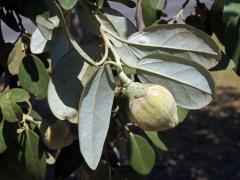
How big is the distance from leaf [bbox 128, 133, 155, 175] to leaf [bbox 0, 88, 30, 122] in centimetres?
27

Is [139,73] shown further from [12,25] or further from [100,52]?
[12,25]

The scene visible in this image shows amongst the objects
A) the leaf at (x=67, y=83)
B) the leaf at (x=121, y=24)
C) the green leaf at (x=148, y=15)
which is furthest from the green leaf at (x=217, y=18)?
the leaf at (x=67, y=83)

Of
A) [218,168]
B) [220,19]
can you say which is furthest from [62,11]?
[218,168]

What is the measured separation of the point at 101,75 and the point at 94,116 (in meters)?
0.05

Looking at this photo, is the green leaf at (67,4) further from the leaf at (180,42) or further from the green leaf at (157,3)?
the green leaf at (157,3)

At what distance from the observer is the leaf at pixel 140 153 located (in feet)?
3.85

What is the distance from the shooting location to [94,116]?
2.41 feet

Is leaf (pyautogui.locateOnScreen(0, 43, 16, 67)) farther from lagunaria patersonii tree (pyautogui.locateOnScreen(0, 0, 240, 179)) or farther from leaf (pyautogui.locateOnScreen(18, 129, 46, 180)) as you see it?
A: leaf (pyautogui.locateOnScreen(18, 129, 46, 180))

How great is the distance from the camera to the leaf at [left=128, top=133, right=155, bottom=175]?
1.17 meters

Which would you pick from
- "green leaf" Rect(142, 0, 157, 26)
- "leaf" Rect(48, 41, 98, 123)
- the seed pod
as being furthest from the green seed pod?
"green leaf" Rect(142, 0, 157, 26)

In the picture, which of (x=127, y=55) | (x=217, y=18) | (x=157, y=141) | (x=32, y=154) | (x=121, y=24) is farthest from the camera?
(x=157, y=141)

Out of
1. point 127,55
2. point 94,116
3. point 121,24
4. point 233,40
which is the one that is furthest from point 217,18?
point 94,116

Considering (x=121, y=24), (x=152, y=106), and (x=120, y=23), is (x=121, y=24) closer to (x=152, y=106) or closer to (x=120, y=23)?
(x=120, y=23)

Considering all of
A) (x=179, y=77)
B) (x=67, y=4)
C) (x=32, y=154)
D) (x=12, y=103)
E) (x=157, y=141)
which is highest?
(x=67, y=4)
